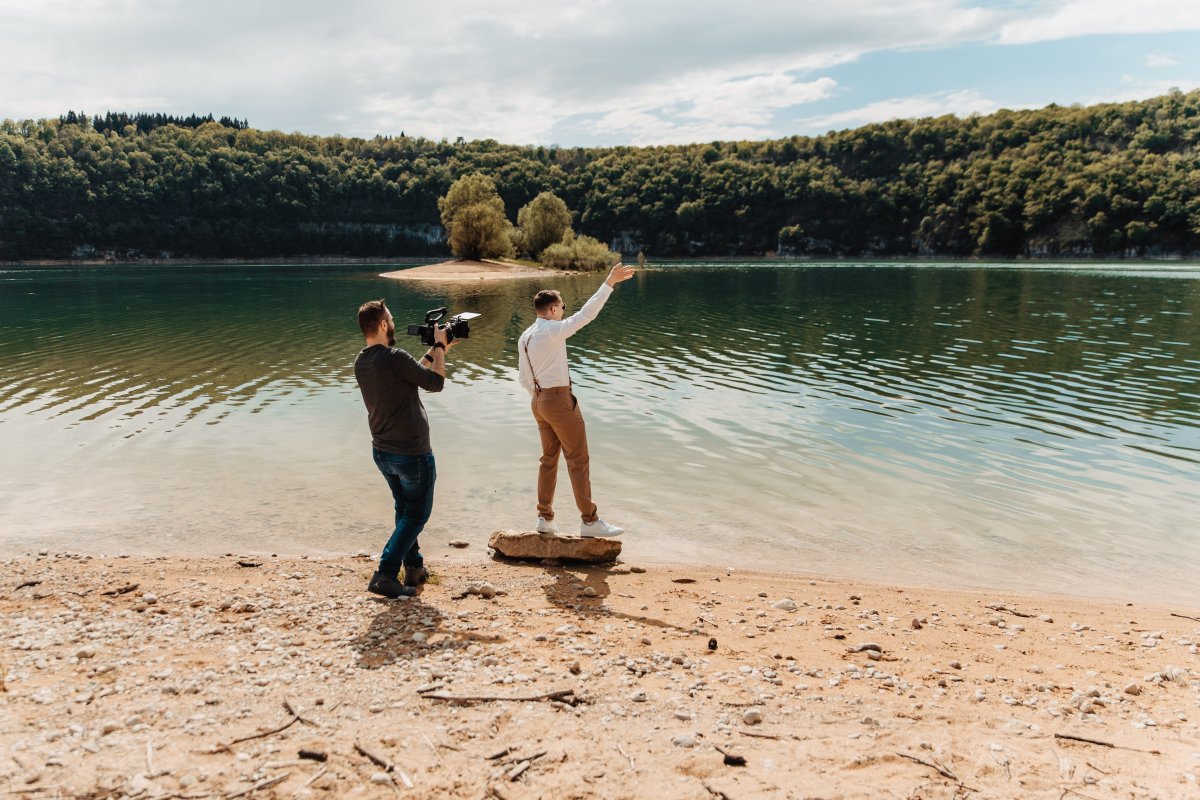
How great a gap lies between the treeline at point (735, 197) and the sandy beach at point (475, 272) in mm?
97148

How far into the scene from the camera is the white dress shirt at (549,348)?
772cm

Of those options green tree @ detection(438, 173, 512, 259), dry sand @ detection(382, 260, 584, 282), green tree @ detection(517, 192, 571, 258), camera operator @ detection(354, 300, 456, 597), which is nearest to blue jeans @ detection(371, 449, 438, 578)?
camera operator @ detection(354, 300, 456, 597)

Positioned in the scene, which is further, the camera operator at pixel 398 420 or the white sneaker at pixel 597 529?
the white sneaker at pixel 597 529

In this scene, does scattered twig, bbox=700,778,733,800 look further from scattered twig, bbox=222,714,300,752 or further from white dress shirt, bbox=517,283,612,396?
white dress shirt, bbox=517,283,612,396

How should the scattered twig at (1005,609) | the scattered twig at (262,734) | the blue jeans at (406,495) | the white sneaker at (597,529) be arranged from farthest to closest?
the white sneaker at (597,529), the scattered twig at (1005,609), the blue jeans at (406,495), the scattered twig at (262,734)

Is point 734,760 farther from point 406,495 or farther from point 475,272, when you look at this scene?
point 475,272

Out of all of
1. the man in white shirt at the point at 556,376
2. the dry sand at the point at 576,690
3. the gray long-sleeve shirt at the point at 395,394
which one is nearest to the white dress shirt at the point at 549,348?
the man in white shirt at the point at 556,376

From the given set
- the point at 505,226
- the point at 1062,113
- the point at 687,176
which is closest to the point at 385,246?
the point at 687,176

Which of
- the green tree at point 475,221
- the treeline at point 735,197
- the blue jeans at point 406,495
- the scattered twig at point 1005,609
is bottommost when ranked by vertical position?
the scattered twig at point 1005,609

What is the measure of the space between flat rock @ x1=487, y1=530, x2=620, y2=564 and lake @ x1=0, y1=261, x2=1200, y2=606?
22.7 inches

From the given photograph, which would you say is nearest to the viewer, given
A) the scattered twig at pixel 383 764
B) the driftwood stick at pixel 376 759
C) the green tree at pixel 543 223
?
the scattered twig at pixel 383 764

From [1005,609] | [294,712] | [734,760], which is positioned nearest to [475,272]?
[1005,609]

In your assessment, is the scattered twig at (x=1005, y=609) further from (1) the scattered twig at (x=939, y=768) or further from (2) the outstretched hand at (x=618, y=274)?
(2) the outstretched hand at (x=618, y=274)

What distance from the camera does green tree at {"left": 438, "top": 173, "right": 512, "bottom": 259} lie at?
334 feet
